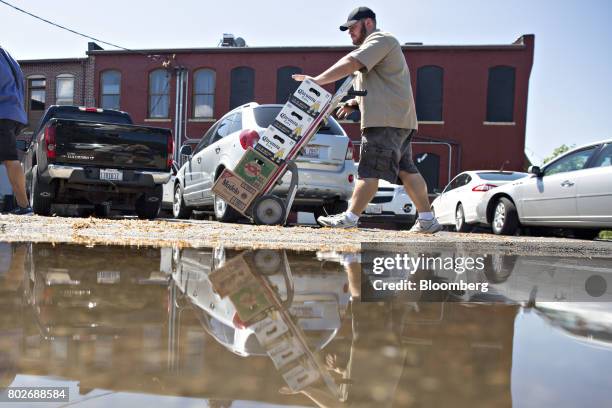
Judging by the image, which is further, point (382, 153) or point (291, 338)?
point (382, 153)

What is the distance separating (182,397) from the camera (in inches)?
41.3

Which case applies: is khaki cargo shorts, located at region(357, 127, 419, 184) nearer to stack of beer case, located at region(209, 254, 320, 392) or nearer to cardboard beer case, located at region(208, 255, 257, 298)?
cardboard beer case, located at region(208, 255, 257, 298)

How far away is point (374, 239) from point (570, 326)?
313cm

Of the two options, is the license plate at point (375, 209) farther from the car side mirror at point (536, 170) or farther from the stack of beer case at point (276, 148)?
the stack of beer case at point (276, 148)

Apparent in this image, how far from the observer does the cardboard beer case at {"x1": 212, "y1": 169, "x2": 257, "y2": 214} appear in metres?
6.93

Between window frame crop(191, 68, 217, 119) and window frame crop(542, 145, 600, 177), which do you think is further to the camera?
window frame crop(191, 68, 217, 119)

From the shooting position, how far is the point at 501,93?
84.0 ft

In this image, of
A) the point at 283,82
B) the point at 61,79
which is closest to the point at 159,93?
the point at 61,79

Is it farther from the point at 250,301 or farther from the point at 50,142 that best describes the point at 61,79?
the point at 250,301

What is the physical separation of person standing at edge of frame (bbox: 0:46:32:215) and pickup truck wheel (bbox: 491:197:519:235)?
6945 mm

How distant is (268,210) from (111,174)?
3.11 m

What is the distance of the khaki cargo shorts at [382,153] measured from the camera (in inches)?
228

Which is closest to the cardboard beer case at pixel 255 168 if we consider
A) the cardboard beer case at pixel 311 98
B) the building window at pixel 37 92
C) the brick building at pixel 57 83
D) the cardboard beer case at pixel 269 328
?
the cardboard beer case at pixel 311 98

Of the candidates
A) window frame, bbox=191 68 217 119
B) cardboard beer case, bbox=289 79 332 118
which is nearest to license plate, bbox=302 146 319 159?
cardboard beer case, bbox=289 79 332 118
